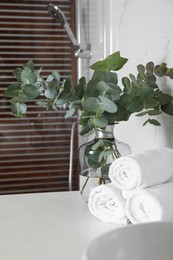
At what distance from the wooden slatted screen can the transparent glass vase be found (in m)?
0.91

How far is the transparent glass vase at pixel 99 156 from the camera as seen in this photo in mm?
843

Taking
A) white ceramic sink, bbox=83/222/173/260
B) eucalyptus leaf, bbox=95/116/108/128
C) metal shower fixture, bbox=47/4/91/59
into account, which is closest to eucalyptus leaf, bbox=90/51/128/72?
eucalyptus leaf, bbox=95/116/108/128

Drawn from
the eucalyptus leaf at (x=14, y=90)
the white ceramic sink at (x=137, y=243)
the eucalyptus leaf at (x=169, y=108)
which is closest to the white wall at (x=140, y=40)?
the eucalyptus leaf at (x=169, y=108)

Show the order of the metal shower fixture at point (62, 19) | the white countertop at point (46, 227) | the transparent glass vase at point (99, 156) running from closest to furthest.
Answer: the white countertop at point (46, 227)
the transparent glass vase at point (99, 156)
the metal shower fixture at point (62, 19)

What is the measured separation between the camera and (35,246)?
0.64 metres

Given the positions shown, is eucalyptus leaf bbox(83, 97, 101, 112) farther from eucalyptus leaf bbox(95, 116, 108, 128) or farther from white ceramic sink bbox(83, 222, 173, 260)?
white ceramic sink bbox(83, 222, 173, 260)

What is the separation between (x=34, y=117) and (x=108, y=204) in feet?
3.75

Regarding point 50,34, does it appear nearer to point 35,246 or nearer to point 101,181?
point 101,181

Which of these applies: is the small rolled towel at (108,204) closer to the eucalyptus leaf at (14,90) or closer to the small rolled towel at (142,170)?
the small rolled towel at (142,170)

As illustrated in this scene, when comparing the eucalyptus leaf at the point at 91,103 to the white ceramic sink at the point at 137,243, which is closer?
the white ceramic sink at the point at 137,243

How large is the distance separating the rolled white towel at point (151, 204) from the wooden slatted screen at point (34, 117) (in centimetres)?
111

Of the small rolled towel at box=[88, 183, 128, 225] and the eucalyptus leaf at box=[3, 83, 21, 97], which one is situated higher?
the eucalyptus leaf at box=[3, 83, 21, 97]

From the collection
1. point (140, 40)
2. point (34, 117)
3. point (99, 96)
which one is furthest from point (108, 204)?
point (34, 117)

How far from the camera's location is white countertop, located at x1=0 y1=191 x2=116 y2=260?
0.62 meters
